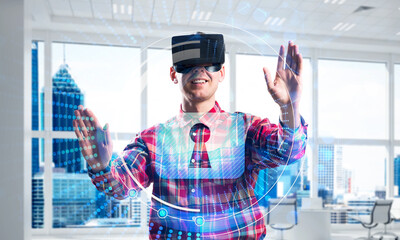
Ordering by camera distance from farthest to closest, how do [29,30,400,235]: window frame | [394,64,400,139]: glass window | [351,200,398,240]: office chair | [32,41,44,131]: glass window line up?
[394,64,400,139]: glass window, [29,30,400,235]: window frame, [351,200,398,240]: office chair, [32,41,44,131]: glass window

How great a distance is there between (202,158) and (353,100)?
5.31 metres

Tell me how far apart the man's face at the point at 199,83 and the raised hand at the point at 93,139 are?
31 centimetres

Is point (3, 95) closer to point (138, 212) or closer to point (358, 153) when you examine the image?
point (138, 212)

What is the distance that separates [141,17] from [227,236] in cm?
188

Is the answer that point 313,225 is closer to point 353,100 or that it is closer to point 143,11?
point 353,100

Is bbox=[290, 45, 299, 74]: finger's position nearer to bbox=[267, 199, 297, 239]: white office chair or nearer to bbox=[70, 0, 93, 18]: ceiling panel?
bbox=[70, 0, 93, 18]: ceiling panel

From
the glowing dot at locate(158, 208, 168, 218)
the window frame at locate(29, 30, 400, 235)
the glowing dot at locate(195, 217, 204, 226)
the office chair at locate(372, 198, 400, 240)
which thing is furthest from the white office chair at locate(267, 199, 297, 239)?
the glowing dot at locate(158, 208, 168, 218)

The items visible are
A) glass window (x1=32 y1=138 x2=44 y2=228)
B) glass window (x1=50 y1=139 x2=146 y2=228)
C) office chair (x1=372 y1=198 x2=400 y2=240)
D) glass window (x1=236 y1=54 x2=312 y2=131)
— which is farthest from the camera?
office chair (x1=372 y1=198 x2=400 y2=240)

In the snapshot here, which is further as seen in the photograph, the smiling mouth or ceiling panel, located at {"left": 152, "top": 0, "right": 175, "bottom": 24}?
ceiling panel, located at {"left": 152, "top": 0, "right": 175, "bottom": 24}

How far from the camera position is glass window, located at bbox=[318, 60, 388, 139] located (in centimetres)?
561

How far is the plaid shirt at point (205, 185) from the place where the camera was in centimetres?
122

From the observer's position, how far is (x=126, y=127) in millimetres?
1352

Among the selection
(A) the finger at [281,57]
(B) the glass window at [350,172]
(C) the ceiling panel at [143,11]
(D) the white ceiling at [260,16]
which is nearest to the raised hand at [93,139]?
(A) the finger at [281,57]

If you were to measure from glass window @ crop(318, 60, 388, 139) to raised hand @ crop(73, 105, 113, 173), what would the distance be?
15.7ft
